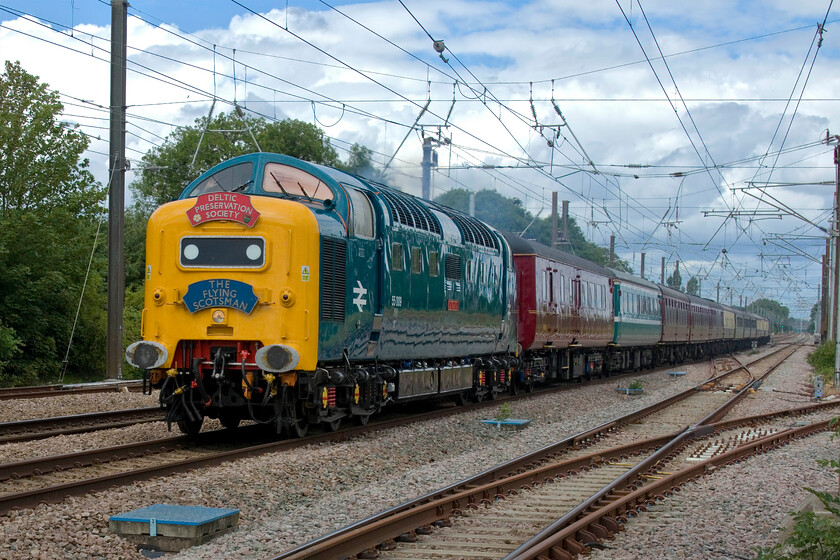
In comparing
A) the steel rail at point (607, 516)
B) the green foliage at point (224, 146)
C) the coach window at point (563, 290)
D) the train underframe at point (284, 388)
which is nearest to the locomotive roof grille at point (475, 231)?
the train underframe at point (284, 388)

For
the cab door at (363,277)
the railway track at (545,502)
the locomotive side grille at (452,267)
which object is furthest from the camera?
the locomotive side grille at (452,267)

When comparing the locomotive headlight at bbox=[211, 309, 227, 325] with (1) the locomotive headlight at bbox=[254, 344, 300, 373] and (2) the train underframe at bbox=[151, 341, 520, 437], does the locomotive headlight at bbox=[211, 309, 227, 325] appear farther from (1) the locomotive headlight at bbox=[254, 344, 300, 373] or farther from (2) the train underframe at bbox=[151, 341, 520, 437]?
(1) the locomotive headlight at bbox=[254, 344, 300, 373]

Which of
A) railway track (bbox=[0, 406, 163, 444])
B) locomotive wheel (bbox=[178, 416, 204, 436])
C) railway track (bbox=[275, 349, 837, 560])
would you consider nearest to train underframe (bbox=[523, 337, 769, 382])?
railway track (bbox=[275, 349, 837, 560])

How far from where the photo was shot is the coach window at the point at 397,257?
14.4 m

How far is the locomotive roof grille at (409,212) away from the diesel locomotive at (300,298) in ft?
0.16

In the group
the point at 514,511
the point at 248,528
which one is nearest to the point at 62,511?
the point at 248,528

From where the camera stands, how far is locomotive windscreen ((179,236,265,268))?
1176 centimetres

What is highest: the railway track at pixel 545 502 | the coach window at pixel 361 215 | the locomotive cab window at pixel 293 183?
the locomotive cab window at pixel 293 183

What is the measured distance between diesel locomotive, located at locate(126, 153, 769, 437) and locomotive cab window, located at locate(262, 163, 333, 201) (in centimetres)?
2

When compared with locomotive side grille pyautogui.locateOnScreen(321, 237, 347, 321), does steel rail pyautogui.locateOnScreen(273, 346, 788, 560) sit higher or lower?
lower

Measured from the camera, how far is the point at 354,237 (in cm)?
1309

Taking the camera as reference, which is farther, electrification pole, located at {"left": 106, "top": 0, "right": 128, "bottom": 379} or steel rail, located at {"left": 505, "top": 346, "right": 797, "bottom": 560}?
electrification pole, located at {"left": 106, "top": 0, "right": 128, "bottom": 379}

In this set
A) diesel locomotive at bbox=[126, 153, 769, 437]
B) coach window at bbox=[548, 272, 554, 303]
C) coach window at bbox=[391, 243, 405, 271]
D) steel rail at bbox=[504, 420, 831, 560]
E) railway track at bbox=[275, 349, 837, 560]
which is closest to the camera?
steel rail at bbox=[504, 420, 831, 560]

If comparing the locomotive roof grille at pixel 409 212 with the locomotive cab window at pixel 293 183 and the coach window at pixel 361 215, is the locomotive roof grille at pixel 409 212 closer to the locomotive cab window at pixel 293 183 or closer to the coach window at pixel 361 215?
the coach window at pixel 361 215
